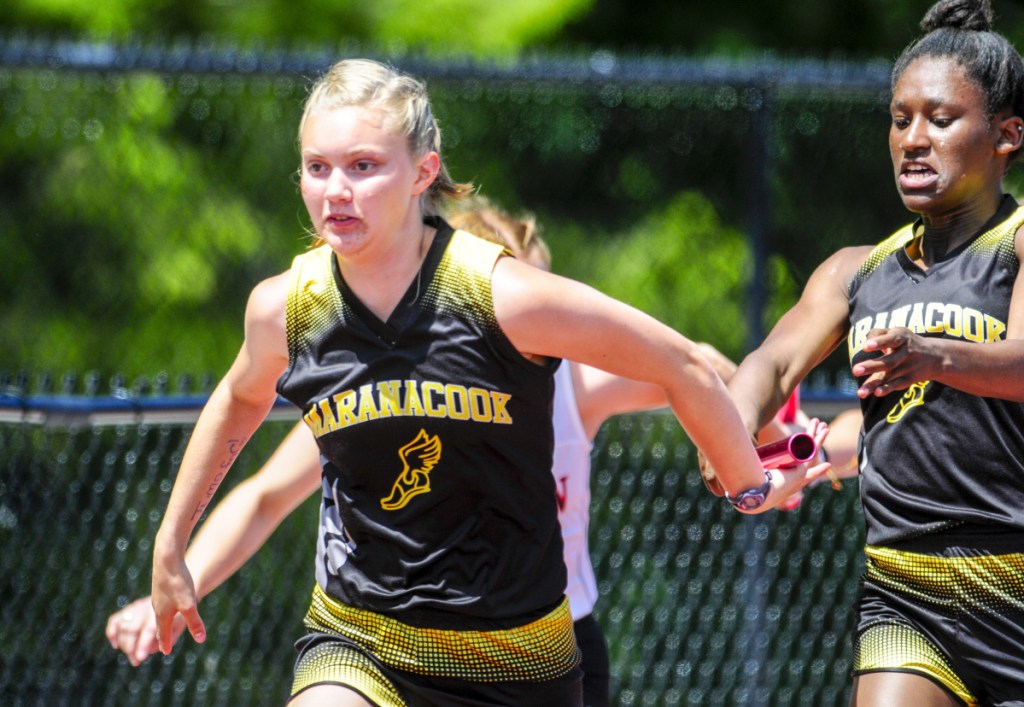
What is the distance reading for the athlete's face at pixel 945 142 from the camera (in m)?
2.87

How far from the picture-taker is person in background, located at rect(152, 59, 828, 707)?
105 inches

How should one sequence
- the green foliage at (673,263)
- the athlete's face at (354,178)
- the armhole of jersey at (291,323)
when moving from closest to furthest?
the athlete's face at (354,178)
the armhole of jersey at (291,323)
the green foliage at (673,263)

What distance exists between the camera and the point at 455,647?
274 centimetres

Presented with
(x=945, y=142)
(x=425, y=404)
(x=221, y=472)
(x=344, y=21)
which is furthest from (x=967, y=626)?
(x=344, y=21)

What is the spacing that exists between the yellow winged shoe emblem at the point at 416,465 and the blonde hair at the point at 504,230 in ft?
3.03

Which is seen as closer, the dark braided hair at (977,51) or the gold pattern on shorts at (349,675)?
the gold pattern on shorts at (349,675)

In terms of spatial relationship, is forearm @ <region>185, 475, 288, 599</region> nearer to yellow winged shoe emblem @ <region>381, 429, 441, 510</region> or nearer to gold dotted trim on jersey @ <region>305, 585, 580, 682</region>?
gold dotted trim on jersey @ <region>305, 585, 580, 682</region>

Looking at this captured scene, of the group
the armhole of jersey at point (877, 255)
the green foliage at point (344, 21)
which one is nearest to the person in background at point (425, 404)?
the armhole of jersey at point (877, 255)

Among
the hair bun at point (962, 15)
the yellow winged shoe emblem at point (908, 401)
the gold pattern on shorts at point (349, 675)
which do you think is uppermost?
the hair bun at point (962, 15)

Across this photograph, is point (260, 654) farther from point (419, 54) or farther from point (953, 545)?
point (953, 545)

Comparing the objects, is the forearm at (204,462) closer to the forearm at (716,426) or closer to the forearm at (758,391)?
the forearm at (716,426)

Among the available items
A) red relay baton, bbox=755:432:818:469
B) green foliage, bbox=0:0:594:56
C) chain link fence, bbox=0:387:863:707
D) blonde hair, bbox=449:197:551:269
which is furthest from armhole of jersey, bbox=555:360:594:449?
green foliage, bbox=0:0:594:56

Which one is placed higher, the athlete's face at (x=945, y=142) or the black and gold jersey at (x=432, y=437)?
the athlete's face at (x=945, y=142)

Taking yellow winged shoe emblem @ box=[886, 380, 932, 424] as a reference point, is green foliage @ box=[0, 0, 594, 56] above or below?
above
